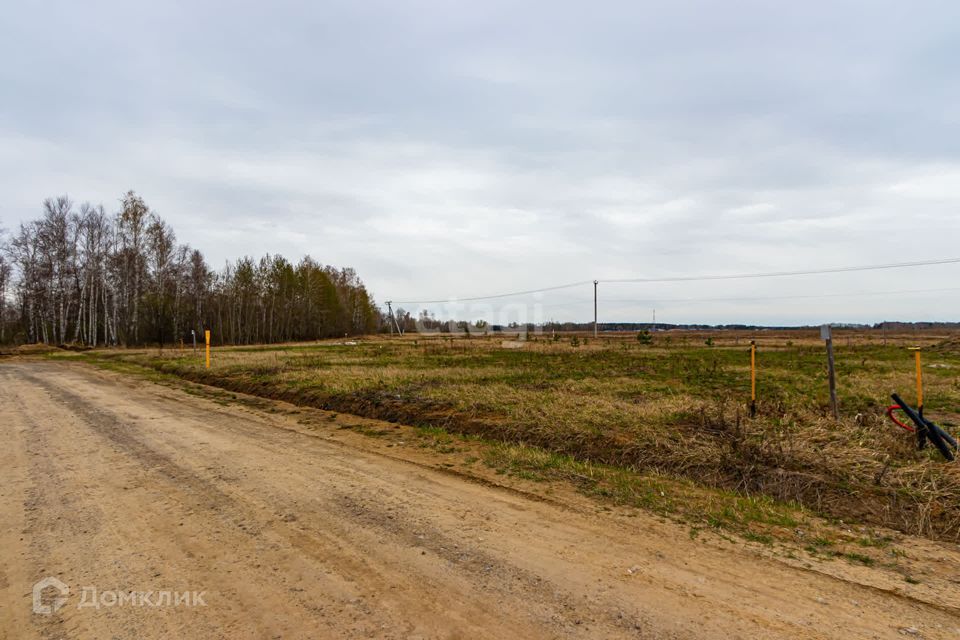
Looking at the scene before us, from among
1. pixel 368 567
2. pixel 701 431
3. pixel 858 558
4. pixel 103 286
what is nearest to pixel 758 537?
pixel 858 558

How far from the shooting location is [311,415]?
10.1 meters

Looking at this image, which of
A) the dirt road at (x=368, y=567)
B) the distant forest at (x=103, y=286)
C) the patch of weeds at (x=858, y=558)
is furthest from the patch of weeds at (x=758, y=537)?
the distant forest at (x=103, y=286)

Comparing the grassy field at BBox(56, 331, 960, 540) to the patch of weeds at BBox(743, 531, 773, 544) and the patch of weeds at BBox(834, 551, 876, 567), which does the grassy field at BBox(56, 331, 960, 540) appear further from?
the patch of weeds at BBox(834, 551, 876, 567)

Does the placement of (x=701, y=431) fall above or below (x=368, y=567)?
→ above

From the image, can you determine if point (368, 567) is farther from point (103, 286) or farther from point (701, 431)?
point (103, 286)

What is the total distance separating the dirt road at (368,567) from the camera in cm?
288

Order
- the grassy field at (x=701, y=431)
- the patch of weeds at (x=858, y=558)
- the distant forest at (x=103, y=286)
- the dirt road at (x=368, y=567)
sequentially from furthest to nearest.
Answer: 1. the distant forest at (x=103, y=286)
2. the grassy field at (x=701, y=431)
3. the patch of weeds at (x=858, y=558)
4. the dirt road at (x=368, y=567)

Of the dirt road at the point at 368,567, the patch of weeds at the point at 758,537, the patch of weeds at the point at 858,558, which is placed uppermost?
the dirt road at the point at 368,567

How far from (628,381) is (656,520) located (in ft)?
31.5

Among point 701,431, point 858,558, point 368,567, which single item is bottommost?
point 858,558

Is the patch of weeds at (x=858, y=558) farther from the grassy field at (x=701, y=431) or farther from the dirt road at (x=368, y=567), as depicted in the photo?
the grassy field at (x=701, y=431)

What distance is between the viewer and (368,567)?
3.53m

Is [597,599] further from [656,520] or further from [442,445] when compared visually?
[442,445]

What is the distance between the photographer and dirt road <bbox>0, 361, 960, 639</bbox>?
2875mm
